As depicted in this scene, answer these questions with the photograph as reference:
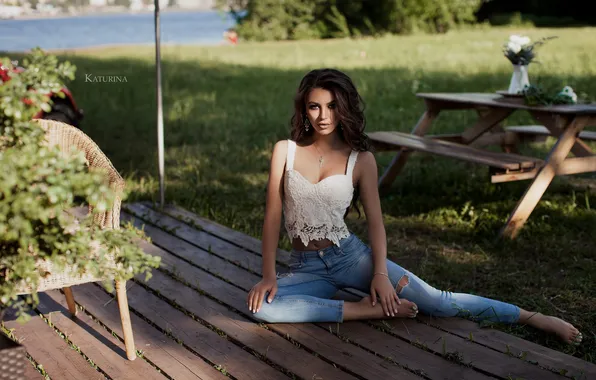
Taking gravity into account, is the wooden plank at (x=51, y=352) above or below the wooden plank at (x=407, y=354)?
below

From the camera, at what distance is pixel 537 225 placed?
205 inches

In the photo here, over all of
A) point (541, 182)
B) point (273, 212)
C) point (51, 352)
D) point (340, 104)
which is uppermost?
point (340, 104)

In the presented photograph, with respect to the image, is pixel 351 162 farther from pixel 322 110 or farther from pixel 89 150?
pixel 89 150

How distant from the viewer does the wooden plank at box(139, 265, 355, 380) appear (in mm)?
3033

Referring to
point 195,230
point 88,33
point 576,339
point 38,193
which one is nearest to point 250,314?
point 576,339

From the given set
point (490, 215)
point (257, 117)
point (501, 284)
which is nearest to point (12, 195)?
point (501, 284)

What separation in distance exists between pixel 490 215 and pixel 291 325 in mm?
2434

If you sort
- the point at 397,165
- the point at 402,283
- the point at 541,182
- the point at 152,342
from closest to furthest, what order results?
the point at 152,342 < the point at 402,283 < the point at 541,182 < the point at 397,165

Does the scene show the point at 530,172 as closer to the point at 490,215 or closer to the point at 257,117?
the point at 490,215

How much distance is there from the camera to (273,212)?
3.53m

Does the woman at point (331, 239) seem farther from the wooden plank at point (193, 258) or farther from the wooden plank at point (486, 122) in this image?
the wooden plank at point (486, 122)

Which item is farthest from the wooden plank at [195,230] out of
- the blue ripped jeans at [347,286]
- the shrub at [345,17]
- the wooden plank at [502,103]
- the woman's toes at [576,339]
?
the shrub at [345,17]

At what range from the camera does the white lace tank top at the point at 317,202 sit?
352cm

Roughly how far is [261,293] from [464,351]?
90 centimetres
